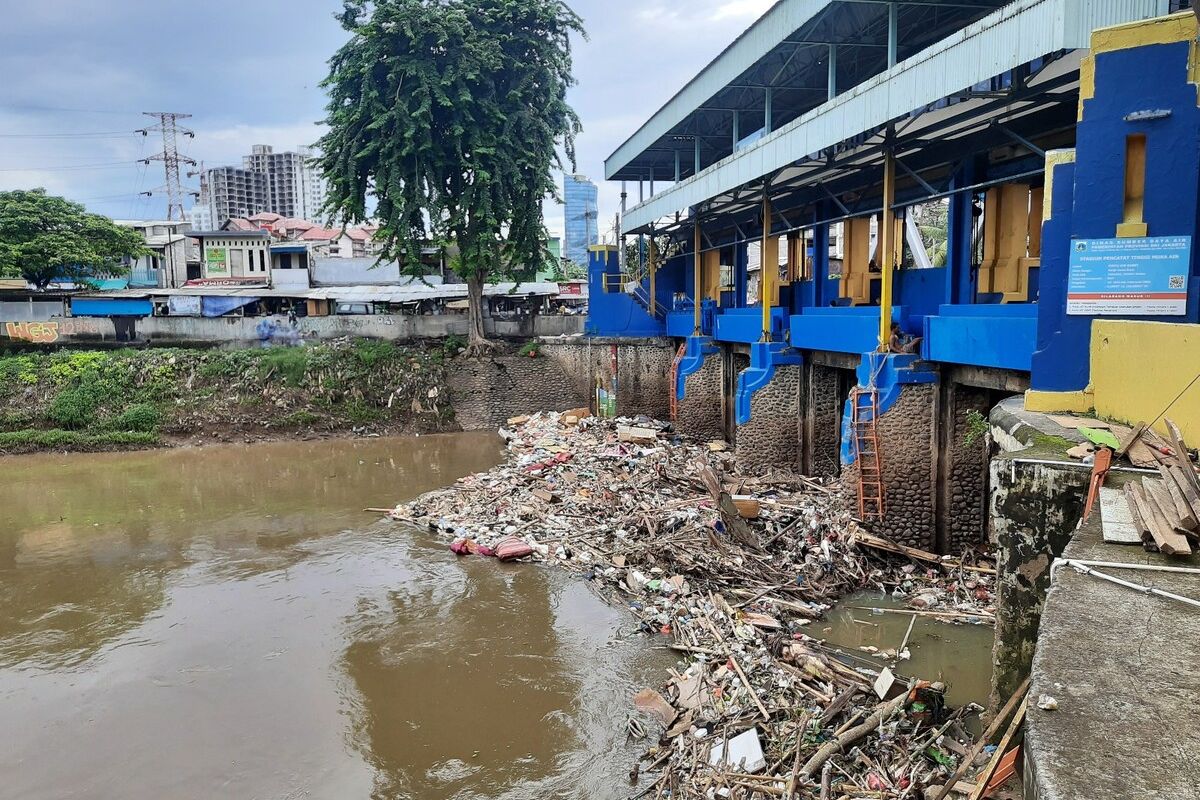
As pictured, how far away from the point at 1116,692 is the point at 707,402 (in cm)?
2133

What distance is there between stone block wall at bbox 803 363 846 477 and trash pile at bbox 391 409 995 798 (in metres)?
1.17

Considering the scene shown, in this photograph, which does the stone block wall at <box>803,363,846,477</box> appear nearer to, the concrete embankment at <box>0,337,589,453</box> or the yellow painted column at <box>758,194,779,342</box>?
the yellow painted column at <box>758,194,779,342</box>

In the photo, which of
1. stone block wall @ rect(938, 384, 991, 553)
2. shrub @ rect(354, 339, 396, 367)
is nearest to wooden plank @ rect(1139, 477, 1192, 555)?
stone block wall @ rect(938, 384, 991, 553)

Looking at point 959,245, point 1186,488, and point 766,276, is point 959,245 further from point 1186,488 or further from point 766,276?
point 1186,488

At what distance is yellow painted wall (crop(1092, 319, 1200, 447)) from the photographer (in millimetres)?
6445

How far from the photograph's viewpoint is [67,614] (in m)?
12.2

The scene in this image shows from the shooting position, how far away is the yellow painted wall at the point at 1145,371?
6.45m

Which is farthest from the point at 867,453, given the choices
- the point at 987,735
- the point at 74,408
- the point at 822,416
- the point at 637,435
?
the point at 74,408

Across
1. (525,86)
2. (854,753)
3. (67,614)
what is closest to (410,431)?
(525,86)

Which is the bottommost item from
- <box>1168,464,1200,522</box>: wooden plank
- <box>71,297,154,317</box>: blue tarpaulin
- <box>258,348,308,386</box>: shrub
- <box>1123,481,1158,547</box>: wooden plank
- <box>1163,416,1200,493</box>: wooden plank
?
<box>258,348,308,386</box>: shrub

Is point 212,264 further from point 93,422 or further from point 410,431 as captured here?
point 410,431

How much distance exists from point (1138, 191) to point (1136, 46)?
1.44m

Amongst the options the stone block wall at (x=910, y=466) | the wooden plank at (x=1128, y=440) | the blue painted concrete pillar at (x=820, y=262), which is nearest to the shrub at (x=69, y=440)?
the blue painted concrete pillar at (x=820, y=262)

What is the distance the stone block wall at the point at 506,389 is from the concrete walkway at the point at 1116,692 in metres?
24.8
